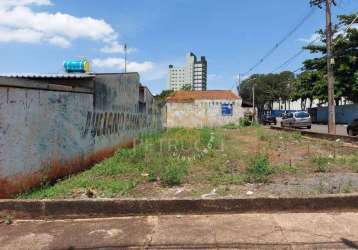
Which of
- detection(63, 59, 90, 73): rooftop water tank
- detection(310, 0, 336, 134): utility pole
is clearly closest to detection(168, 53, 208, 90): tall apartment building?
detection(310, 0, 336, 134): utility pole

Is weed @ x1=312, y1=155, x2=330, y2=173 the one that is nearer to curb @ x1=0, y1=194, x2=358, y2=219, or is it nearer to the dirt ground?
the dirt ground

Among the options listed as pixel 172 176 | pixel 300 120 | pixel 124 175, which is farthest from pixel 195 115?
pixel 172 176

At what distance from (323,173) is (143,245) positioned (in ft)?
16.9

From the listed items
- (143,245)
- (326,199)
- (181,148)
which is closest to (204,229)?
(143,245)

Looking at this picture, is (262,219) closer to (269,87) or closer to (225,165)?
(225,165)

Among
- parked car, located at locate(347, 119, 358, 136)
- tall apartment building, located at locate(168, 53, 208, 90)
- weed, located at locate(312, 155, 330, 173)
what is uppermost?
tall apartment building, located at locate(168, 53, 208, 90)

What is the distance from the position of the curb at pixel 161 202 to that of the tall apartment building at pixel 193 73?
76832 millimetres

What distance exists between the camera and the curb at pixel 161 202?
5.50 m

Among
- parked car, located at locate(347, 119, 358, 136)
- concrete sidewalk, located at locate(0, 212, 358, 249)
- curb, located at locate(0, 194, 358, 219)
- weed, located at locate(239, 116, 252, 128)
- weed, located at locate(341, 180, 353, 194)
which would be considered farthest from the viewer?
weed, located at locate(239, 116, 252, 128)

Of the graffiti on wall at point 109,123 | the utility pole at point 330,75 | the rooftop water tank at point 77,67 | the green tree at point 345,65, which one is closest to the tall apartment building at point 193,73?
the green tree at point 345,65

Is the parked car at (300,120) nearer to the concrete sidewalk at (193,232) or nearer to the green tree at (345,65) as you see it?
the green tree at (345,65)

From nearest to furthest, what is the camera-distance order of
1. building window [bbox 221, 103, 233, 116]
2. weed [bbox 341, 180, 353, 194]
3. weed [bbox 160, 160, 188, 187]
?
weed [bbox 341, 180, 353, 194] → weed [bbox 160, 160, 188, 187] → building window [bbox 221, 103, 233, 116]

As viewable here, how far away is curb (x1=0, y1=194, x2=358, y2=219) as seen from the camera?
5.50 metres

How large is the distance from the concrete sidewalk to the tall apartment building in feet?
253
